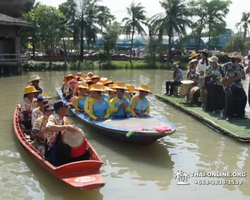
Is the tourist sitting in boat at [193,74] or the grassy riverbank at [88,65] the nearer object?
the tourist sitting in boat at [193,74]

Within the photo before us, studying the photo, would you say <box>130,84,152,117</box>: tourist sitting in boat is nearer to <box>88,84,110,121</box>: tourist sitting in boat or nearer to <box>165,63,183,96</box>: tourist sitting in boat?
<box>88,84,110,121</box>: tourist sitting in boat

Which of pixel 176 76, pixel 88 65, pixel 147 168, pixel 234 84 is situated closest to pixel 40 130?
pixel 147 168

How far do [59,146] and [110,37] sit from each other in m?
33.2

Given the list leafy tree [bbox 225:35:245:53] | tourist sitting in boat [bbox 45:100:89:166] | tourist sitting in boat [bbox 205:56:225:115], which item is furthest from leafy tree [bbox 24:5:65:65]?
tourist sitting in boat [bbox 45:100:89:166]

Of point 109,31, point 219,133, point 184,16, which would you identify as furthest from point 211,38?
point 219,133

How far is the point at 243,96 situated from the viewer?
9703mm

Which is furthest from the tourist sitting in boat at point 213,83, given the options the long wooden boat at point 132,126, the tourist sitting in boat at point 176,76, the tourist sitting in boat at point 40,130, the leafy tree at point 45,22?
the leafy tree at point 45,22

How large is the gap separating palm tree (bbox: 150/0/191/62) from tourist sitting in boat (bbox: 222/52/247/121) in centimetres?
3133

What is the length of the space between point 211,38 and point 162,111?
41.9m

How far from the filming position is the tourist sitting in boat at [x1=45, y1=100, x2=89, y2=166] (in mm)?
5738

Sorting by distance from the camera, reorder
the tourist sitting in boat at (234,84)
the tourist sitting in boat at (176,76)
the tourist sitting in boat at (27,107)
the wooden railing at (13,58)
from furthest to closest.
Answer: the wooden railing at (13,58) < the tourist sitting in boat at (176,76) < the tourist sitting in boat at (234,84) < the tourist sitting in boat at (27,107)

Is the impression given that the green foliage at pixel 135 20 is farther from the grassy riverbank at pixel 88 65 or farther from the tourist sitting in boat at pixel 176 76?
the tourist sitting in boat at pixel 176 76

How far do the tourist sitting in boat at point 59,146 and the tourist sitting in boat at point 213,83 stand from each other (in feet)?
18.9

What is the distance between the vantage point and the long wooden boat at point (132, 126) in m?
7.22
